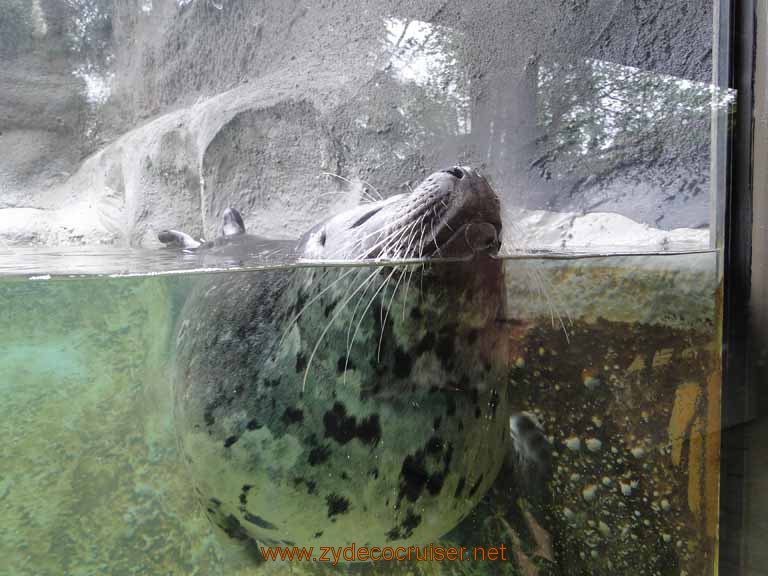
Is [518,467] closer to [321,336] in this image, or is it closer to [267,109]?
[321,336]

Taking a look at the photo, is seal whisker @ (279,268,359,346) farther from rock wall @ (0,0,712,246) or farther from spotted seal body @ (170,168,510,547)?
rock wall @ (0,0,712,246)

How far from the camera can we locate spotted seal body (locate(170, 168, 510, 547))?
1188 millimetres

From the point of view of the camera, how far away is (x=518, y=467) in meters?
1.46

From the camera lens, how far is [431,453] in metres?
1.26

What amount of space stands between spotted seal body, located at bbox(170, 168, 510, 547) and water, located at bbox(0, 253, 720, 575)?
2 cm

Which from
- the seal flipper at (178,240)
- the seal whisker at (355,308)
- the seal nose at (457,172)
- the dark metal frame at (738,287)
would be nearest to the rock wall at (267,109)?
the seal flipper at (178,240)

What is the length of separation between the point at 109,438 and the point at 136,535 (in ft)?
0.92

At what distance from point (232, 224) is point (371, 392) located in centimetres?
139

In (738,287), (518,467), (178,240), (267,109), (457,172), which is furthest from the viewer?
(267,109)

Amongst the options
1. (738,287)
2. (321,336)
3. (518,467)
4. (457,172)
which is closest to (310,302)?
(321,336)

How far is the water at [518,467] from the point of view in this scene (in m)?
1.33

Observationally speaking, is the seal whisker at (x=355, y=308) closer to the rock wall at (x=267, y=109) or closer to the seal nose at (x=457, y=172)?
the seal nose at (x=457, y=172)

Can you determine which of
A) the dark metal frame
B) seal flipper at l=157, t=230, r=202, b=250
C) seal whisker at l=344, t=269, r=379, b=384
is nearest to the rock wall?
seal flipper at l=157, t=230, r=202, b=250

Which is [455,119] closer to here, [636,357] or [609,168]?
[609,168]
